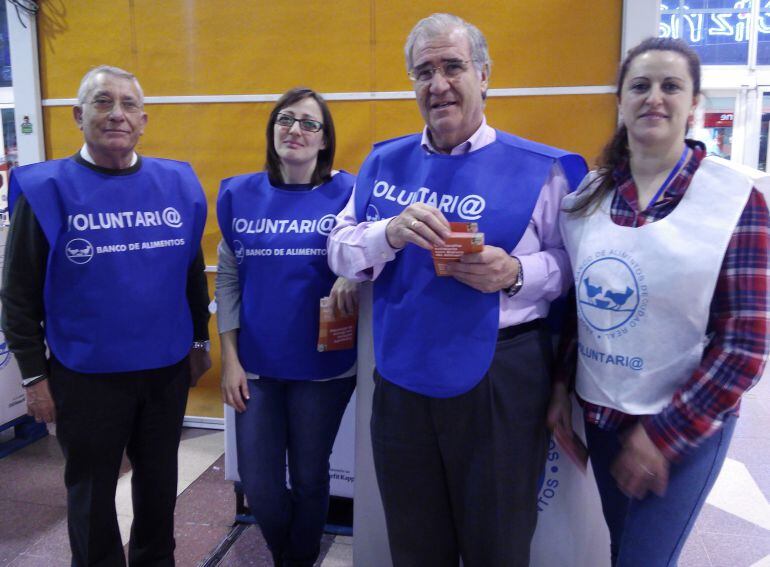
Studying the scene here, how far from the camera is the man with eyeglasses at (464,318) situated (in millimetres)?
1397

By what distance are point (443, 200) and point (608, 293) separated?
445 millimetres

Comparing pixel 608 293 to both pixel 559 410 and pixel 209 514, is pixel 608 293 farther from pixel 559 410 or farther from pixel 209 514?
pixel 209 514

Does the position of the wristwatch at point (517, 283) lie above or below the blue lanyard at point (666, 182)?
below

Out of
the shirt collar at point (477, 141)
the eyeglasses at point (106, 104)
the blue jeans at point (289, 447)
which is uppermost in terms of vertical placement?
the eyeglasses at point (106, 104)

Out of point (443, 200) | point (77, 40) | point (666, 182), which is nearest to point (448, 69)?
point (443, 200)

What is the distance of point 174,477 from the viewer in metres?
2.05

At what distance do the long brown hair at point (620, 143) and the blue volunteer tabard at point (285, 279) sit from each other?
2.75 feet

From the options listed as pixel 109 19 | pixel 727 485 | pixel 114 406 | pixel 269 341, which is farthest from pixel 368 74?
pixel 727 485

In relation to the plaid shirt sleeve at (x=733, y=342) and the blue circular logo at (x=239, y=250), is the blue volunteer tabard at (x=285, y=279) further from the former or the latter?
the plaid shirt sleeve at (x=733, y=342)

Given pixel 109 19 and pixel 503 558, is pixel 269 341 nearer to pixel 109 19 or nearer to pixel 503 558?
pixel 503 558

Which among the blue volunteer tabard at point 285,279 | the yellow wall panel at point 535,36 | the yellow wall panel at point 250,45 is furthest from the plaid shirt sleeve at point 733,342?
the yellow wall panel at point 250,45

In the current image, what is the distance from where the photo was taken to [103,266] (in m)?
1.79

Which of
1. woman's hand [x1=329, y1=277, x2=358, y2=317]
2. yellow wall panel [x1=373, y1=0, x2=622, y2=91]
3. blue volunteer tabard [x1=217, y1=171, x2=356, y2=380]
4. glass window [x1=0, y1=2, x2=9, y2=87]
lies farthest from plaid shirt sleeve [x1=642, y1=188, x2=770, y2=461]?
glass window [x1=0, y1=2, x2=9, y2=87]

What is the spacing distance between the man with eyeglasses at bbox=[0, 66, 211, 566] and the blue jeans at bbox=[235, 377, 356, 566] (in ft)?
1.00
